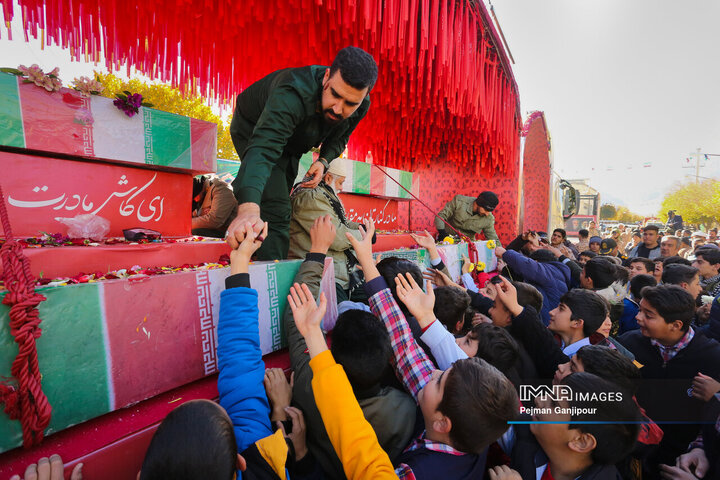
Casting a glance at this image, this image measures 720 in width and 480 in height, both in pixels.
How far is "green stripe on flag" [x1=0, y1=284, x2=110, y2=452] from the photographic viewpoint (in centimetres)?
84

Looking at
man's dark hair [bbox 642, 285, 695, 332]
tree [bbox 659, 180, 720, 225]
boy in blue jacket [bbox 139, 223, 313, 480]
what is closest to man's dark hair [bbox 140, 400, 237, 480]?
boy in blue jacket [bbox 139, 223, 313, 480]

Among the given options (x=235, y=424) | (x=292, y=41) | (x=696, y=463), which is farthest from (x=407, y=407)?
(x=292, y=41)

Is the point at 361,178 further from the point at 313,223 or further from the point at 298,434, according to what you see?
the point at 298,434

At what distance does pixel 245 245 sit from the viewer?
1.22m

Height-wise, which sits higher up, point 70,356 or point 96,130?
point 96,130

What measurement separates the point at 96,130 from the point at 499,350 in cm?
204

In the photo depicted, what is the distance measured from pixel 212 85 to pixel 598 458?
3.29 metres

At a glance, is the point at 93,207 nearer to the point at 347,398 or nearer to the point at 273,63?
the point at 347,398

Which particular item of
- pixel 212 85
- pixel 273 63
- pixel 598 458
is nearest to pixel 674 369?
pixel 598 458

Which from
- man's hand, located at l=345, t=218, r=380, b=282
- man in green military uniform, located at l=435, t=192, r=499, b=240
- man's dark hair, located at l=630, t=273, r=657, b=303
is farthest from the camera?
man in green military uniform, located at l=435, t=192, r=499, b=240

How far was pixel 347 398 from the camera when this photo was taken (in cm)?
103

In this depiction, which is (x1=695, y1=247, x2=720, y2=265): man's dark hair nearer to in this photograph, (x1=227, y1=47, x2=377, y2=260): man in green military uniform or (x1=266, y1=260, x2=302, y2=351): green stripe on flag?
(x1=227, y1=47, x2=377, y2=260): man in green military uniform

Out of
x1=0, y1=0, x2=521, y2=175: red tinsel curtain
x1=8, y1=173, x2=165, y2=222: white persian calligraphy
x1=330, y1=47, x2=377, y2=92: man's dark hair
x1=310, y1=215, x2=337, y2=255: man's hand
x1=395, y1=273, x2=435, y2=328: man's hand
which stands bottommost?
x1=395, y1=273, x2=435, y2=328: man's hand

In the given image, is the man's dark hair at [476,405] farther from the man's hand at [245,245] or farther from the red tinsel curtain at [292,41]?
the red tinsel curtain at [292,41]
